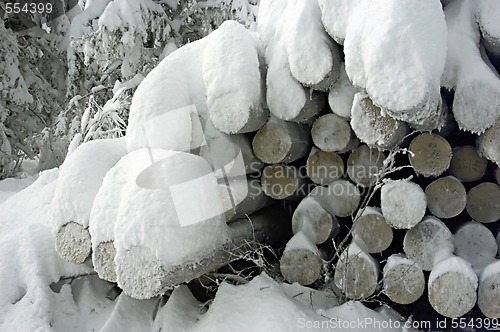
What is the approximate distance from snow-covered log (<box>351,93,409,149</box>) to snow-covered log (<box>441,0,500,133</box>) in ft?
1.09

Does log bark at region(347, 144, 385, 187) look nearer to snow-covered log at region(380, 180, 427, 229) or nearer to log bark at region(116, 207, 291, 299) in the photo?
snow-covered log at region(380, 180, 427, 229)

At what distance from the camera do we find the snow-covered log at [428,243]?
2.87m

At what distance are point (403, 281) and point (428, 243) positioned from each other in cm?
27

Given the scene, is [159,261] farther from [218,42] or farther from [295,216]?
[218,42]

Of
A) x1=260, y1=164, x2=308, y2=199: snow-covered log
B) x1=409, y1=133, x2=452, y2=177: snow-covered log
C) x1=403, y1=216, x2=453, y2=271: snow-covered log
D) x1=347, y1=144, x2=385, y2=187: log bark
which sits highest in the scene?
x1=409, y1=133, x2=452, y2=177: snow-covered log

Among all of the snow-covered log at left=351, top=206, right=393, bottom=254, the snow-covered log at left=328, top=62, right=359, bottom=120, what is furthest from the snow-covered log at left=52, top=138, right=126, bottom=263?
the snow-covered log at left=351, top=206, right=393, bottom=254

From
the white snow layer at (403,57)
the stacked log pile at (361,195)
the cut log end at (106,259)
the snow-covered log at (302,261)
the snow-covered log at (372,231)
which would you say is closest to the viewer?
the white snow layer at (403,57)

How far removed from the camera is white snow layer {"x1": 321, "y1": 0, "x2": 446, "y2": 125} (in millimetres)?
2441

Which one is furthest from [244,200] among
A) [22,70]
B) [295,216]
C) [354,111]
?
[22,70]

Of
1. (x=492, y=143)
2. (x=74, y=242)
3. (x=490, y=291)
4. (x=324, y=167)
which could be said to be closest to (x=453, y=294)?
(x=490, y=291)

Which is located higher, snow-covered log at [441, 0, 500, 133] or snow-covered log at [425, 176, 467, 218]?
snow-covered log at [441, 0, 500, 133]

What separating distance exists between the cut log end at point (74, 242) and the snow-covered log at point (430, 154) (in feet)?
6.64

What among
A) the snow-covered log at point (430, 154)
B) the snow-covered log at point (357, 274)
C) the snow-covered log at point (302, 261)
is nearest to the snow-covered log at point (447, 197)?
the snow-covered log at point (430, 154)

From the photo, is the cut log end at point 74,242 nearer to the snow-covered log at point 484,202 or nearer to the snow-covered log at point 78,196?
the snow-covered log at point 78,196
